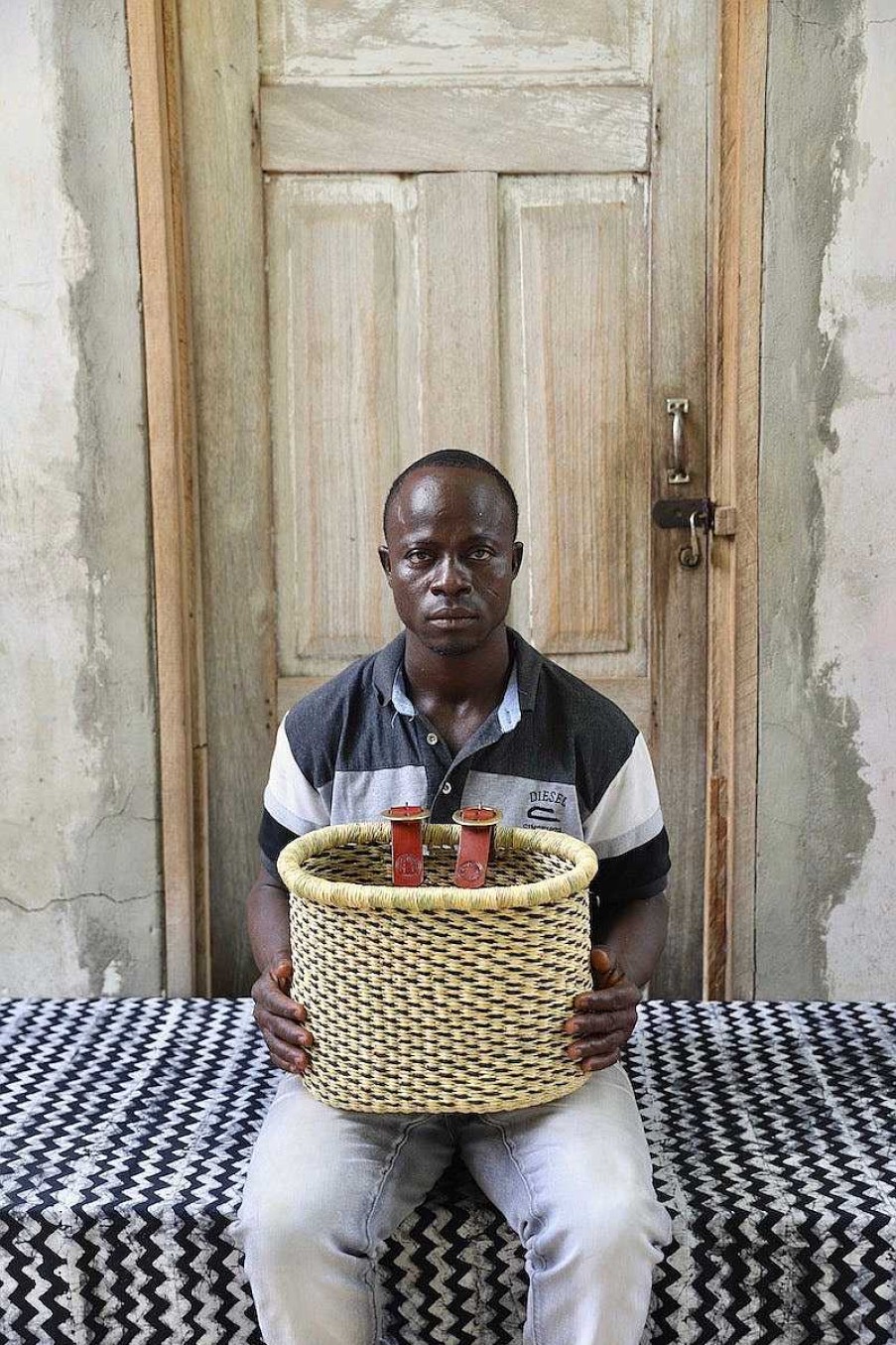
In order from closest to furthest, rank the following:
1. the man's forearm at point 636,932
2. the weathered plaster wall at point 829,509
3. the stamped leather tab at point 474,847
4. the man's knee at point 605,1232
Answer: the man's knee at point 605,1232 → the stamped leather tab at point 474,847 → the man's forearm at point 636,932 → the weathered plaster wall at point 829,509

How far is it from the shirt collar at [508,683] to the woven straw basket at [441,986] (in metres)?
0.27

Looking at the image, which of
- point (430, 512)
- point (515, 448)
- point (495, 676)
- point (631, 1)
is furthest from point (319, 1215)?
point (631, 1)

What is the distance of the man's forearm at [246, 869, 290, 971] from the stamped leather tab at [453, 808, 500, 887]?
35 centimetres

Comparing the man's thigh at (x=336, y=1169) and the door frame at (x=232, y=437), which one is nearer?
the man's thigh at (x=336, y=1169)

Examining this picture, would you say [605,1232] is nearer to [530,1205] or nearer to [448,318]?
[530,1205]

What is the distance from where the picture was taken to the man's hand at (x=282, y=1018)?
175 centimetres

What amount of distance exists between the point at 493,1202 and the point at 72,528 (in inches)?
59.5

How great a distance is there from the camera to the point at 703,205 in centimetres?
258

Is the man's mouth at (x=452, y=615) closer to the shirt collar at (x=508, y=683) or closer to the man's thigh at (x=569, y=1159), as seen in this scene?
the shirt collar at (x=508, y=683)

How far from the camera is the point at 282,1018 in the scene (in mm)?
1780

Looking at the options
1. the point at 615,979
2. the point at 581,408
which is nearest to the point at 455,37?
the point at 581,408

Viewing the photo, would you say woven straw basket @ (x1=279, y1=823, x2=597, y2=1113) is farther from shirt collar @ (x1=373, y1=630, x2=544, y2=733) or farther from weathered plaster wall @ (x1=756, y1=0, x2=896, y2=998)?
weathered plaster wall @ (x1=756, y1=0, x2=896, y2=998)

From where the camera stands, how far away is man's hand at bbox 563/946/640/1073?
5.61ft

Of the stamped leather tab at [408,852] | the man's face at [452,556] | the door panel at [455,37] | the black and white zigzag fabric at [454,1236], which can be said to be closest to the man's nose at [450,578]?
the man's face at [452,556]
